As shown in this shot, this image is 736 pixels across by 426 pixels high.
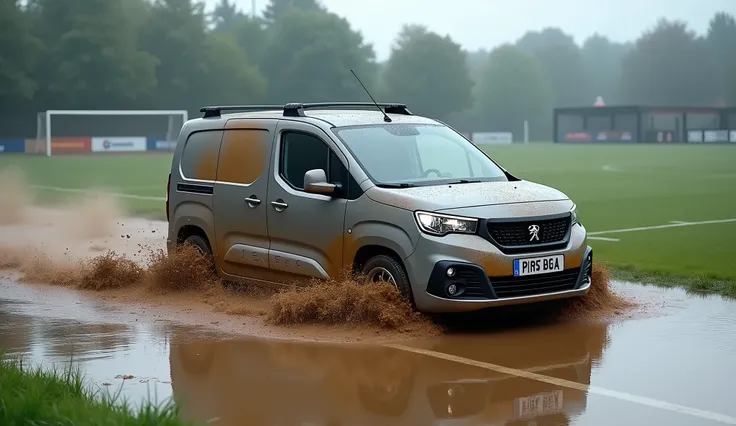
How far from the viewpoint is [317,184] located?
9664 millimetres

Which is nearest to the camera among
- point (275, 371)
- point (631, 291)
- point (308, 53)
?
point (275, 371)

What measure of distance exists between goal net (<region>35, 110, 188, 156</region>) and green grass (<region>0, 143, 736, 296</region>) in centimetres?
1166

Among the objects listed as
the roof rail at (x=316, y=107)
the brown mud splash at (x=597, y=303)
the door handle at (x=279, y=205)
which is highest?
the roof rail at (x=316, y=107)

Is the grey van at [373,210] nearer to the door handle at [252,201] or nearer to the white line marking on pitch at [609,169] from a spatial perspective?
the door handle at [252,201]

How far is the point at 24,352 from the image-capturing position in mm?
8500

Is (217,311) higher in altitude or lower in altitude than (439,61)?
lower

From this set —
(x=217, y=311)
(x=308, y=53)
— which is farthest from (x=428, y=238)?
(x=308, y=53)

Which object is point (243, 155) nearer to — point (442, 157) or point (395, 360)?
point (442, 157)

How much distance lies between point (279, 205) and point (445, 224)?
194cm

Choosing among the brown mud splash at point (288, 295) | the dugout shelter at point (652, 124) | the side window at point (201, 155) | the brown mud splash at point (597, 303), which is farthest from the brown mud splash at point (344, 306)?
the dugout shelter at point (652, 124)

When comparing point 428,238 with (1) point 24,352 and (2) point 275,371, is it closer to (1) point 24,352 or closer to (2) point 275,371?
(2) point 275,371

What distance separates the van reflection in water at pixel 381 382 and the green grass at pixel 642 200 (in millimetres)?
3888

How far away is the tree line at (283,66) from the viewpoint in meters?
86.5

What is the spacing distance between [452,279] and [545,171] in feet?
114
